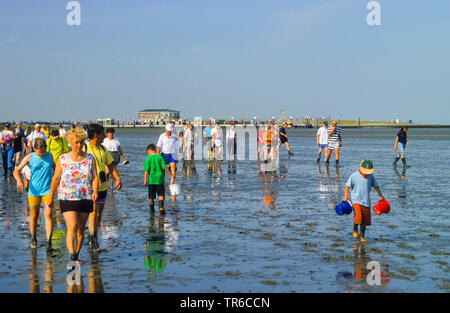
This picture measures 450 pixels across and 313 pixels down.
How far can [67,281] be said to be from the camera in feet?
22.9

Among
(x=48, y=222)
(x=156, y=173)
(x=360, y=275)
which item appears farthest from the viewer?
(x=156, y=173)

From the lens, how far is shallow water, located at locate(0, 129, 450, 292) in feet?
23.0

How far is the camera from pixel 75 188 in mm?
7574

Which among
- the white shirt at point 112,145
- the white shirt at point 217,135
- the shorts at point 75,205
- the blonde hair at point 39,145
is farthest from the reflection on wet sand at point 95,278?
the white shirt at point 217,135

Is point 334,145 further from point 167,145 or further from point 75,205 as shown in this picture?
point 75,205

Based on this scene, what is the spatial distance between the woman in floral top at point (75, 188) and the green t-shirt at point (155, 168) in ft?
14.7

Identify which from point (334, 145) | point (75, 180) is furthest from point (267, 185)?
point (75, 180)

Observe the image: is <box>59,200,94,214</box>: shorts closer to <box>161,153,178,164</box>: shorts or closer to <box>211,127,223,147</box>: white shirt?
<box>161,153,178,164</box>: shorts

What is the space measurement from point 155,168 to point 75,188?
4.79 meters

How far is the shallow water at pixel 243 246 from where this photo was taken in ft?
23.0

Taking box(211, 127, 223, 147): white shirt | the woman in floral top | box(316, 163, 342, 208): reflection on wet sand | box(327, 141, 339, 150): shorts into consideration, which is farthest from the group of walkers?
box(211, 127, 223, 147): white shirt

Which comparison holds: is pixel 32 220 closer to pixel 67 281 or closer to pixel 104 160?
pixel 104 160

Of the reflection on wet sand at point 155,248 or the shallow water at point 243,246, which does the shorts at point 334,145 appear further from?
the reflection on wet sand at point 155,248

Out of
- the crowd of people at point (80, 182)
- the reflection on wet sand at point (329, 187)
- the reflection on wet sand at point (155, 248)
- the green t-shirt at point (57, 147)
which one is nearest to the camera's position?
the crowd of people at point (80, 182)
